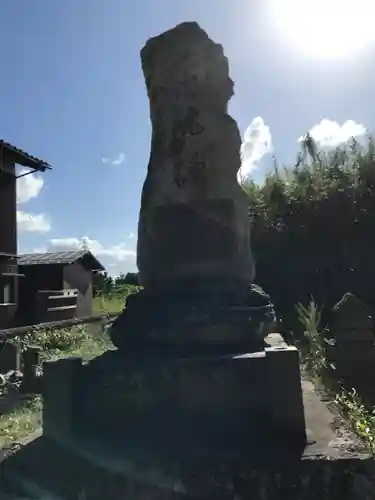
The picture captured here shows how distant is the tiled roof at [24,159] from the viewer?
15891 millimetres

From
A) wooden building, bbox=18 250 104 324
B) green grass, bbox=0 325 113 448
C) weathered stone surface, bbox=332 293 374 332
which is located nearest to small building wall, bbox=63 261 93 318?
wooden building, bbox=18 250 104 324

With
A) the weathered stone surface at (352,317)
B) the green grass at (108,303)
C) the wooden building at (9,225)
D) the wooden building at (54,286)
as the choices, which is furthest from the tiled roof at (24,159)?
the weathered stone surface at (352,317)

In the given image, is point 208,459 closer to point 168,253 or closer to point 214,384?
point 214,384

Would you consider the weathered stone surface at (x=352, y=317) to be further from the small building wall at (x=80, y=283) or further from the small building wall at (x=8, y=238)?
the small building wall at (x=80, y=283)

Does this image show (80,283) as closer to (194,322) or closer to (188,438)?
(194,322)

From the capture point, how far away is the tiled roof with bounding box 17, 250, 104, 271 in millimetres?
19781

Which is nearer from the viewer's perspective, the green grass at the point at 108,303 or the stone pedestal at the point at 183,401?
the stone pedestal at the point at 183,401

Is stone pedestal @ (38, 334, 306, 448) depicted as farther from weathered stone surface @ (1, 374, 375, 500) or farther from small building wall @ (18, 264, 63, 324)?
small building wall @ (18, 264, 63, 324)

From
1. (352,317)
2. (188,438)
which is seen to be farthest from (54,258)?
(188,438)

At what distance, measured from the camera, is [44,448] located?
362cm

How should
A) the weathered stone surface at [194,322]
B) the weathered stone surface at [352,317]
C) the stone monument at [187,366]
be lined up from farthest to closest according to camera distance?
the weathered stone surface at [352,317]
the weathered stone surface at [194,322]
the stone monument at [187,366]

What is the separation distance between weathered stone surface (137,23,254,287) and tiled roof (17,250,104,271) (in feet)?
51.8

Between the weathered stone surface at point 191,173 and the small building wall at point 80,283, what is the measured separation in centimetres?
1599

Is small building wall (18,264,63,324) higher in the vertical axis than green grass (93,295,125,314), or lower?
higher
